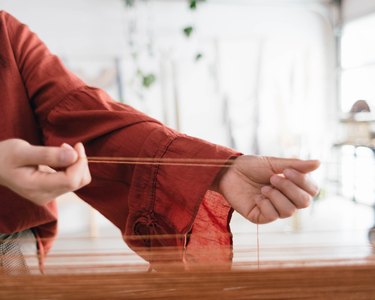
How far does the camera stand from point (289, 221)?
10.2 feet

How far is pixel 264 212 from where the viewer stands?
1.82 ft

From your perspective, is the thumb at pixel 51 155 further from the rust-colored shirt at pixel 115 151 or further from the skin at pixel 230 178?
the rust-colored shirt at pixel 115 151

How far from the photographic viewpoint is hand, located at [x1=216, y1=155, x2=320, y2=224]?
20.6 inches

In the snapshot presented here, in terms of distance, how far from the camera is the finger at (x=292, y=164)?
512 mm

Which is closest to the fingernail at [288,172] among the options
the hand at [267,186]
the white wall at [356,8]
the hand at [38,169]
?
the hand at [267,186]

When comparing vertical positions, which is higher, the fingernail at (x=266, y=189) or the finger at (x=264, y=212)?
the fingernail at (x=266, y=189)

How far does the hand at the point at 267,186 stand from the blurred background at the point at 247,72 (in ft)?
7.52

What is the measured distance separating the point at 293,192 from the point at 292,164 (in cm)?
4

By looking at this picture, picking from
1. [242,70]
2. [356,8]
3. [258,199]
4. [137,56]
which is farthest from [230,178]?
[356,8]

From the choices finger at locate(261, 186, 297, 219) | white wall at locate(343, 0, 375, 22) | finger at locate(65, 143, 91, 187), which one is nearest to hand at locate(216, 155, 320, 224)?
finger at locate(261, 186, 297, 219)

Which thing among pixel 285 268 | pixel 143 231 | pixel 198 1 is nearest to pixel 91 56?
pixel 198 1

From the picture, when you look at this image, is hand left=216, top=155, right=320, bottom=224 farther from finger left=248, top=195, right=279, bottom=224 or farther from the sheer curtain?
the sheer curtain

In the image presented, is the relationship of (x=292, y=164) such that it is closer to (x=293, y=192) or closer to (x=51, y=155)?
(x=293, y=192)

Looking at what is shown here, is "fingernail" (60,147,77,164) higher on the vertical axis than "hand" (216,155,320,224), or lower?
higher
